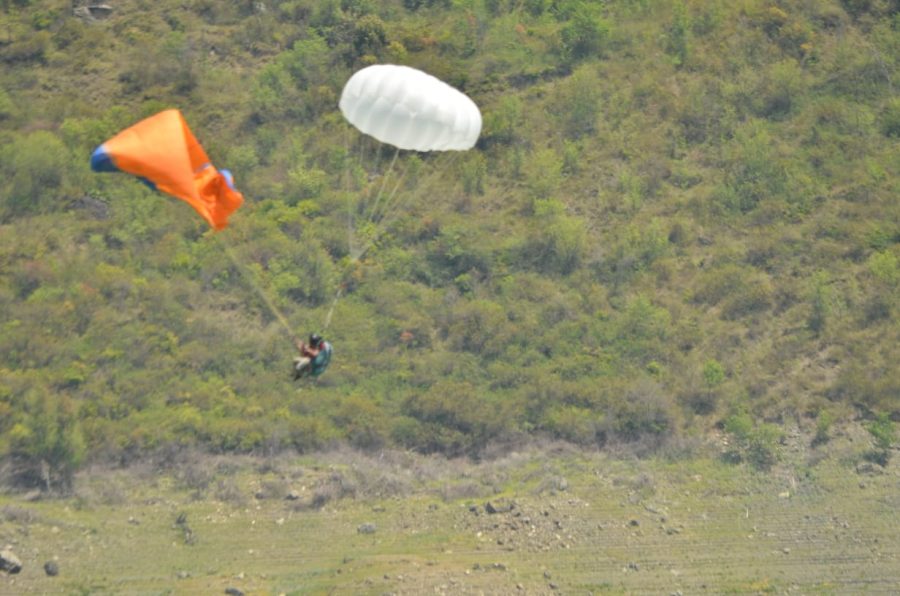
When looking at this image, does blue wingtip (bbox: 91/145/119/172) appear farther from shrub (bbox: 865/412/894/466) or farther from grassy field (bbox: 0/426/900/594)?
shrub (bbox: 865/412/894/466)

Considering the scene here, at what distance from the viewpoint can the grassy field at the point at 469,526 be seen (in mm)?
31984

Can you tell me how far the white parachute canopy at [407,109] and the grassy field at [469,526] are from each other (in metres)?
6.81

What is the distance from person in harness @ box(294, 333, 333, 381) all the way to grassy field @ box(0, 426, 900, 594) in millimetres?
3810

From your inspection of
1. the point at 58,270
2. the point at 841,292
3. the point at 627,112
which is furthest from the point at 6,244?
the point at 841,292

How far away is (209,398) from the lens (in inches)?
1419

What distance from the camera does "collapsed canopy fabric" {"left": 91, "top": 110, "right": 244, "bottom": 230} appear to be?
29969mm

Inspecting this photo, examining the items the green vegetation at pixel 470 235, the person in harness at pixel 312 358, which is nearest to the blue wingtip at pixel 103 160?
the person in harness at pixel 312 358

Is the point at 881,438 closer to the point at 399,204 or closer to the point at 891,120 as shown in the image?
the point at 891,120

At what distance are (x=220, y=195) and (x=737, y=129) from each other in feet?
53.2

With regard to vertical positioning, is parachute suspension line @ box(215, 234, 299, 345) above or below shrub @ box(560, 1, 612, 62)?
below

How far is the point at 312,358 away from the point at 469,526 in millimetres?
4934

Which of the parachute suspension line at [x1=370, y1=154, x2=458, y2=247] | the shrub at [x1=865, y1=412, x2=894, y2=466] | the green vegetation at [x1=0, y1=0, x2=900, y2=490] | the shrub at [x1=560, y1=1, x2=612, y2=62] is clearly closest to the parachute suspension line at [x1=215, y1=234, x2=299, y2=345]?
the green vegetation at [x1=0, y1=0, x2=900, y2=490]

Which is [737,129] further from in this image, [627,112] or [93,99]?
[93,99]

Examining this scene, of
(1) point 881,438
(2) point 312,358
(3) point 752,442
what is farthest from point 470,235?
(1) point 881,438
